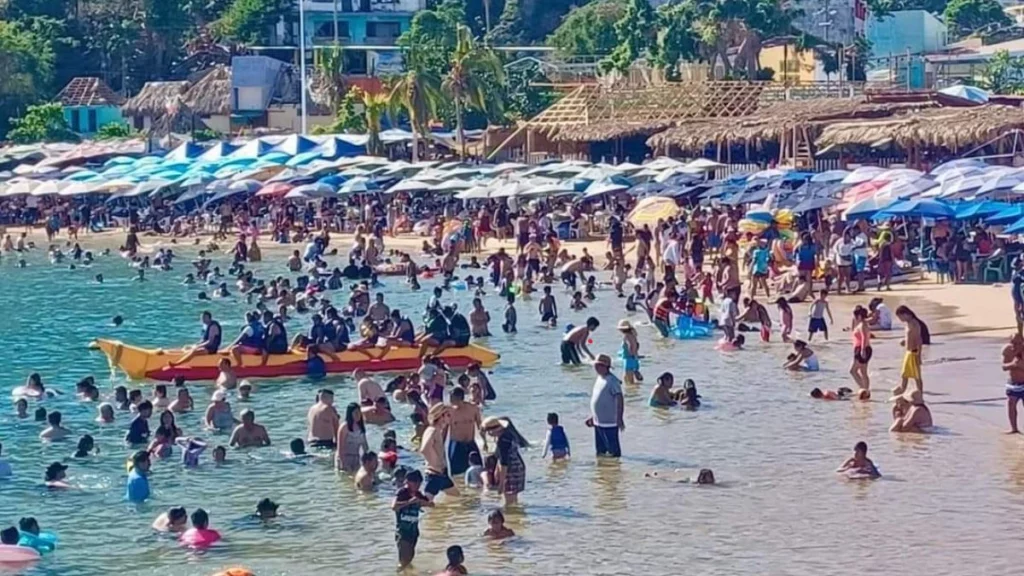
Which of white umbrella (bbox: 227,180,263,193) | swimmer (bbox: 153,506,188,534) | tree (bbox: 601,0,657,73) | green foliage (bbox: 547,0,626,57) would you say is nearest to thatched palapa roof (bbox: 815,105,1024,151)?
tree (bbox: 601,0,657,73)

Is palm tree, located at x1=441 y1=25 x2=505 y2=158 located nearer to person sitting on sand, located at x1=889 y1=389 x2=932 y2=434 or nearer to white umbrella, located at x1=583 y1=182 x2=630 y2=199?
white umbrella, located at x1=583 y1=182 x2=630 y2=199

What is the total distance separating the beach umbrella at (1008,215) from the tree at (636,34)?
31.9 metres

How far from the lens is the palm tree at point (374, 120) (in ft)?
206

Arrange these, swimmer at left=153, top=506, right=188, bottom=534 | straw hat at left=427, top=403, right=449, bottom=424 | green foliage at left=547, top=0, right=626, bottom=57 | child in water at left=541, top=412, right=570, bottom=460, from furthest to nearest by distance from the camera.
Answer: green foliage at left=547, top=0, right=626, bottom=57, child in water at left=541, top=412, right=570, bottom=460, straw hat at left=427, top=403, right=449, bottom=424, swimmer at left=153, top=506, right=188, bottom=534

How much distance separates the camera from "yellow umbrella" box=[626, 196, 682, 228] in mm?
42062

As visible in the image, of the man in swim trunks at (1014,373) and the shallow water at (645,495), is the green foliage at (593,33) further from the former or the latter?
the man in swim trunks at (1014,373)

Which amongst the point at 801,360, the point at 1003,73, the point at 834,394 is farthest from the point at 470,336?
the point at 1003,73

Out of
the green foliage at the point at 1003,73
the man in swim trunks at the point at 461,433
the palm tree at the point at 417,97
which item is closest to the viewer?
the man in swim trunks at the point at 461,433

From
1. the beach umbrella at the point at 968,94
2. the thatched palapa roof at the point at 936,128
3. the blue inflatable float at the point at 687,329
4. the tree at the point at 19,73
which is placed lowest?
the blue inflatable float at the point at 687,329

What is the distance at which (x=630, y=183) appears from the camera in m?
48.3

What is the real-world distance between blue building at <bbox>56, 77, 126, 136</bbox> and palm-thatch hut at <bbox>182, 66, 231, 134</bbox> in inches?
160

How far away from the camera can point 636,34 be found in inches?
2574

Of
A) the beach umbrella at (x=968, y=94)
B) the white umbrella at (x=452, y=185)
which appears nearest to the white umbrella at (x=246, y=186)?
the white umbrella at (x=452, y=185)

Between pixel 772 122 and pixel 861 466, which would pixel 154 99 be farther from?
pixel 861 466
